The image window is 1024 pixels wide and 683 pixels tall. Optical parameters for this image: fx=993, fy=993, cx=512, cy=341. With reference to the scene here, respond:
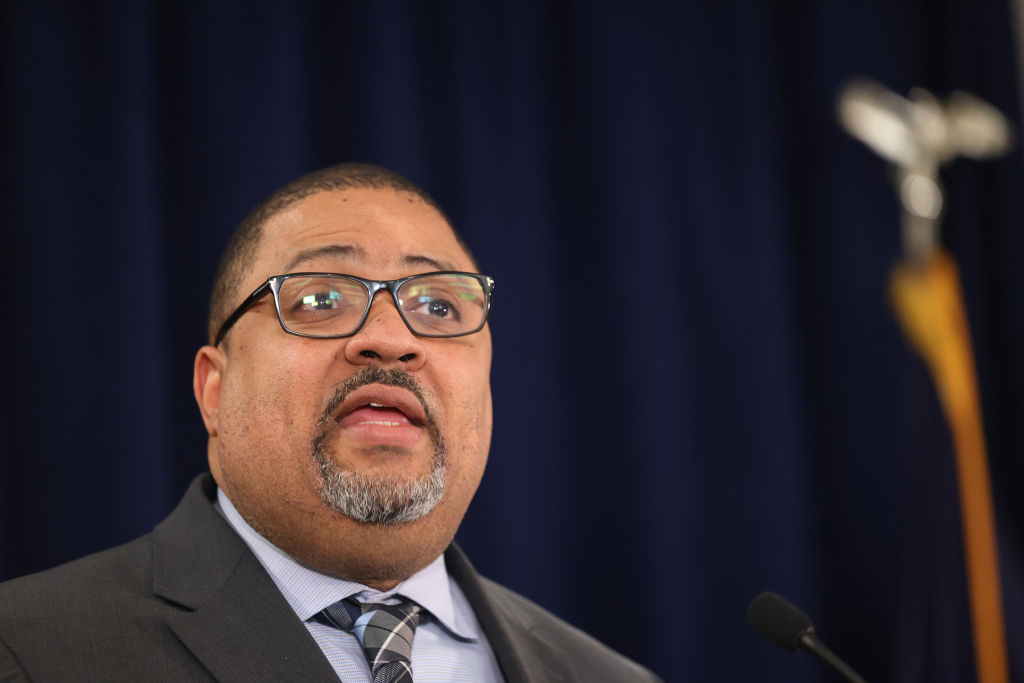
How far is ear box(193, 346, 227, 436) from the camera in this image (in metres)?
1.51

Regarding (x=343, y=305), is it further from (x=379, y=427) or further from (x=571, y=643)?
(x=571, y=643)

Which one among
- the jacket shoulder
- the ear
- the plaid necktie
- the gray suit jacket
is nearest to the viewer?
the gray suit jacket

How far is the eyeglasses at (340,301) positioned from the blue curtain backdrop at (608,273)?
2.92 ft

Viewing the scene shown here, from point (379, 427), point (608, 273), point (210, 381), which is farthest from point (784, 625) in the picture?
point (608, 273)

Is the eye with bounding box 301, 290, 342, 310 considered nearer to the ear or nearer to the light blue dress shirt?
the ear

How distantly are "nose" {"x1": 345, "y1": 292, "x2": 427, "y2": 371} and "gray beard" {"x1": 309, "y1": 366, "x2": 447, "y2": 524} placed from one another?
2cm

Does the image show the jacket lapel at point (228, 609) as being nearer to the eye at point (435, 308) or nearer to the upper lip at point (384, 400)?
the upper lip at point (384, 400)

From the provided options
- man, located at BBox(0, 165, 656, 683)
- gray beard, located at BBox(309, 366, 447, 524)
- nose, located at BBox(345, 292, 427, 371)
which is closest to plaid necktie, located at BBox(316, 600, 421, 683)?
man, located at BBox(0, 165, 656, 683)

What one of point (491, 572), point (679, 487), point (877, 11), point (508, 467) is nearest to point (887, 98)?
point (877, 11)

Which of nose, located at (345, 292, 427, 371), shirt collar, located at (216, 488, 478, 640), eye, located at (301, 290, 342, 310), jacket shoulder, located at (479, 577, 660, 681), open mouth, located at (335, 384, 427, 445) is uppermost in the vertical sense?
eye, located at (301, 290, 342, 310)

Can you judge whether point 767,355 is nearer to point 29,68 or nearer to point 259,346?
point 259,346

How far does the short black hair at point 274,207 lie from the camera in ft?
5.07

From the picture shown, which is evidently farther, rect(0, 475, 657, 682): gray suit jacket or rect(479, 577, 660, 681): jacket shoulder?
rect(479, 577, 660, 681): jacket shoulder

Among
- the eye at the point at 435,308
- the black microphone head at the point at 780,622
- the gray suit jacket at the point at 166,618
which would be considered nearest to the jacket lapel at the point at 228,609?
the gray suit jacket at the point at 166,618
